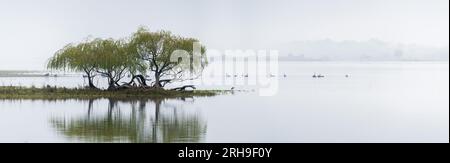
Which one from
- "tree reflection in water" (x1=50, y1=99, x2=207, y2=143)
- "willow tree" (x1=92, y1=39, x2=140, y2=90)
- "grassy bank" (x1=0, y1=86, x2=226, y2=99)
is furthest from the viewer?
"willow tree" (x1=92, y1=39, x2=140, y2=90)

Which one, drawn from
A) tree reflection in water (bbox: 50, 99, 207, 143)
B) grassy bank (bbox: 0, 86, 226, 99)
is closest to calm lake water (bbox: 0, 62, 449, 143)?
tree reflection in water (bbox: 50, 99, 207, 143)

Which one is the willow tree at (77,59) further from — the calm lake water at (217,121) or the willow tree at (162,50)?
the calm lake water at (217,121)

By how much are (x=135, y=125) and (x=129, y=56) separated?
18.8 metres

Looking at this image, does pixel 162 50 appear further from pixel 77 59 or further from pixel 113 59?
pixel 77 59

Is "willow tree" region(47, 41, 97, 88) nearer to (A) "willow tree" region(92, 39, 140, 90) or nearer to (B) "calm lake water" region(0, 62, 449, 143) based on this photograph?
(A) "willow tree" region(92, 39, 140, 90)

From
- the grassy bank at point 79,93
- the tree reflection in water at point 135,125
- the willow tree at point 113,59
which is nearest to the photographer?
the tree reflection in water at point 135,125

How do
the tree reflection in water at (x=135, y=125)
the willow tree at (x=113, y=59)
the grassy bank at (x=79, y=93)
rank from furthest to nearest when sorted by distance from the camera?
the willow tree at (x=113, y=59)
the grassy bank at (x=79, y=93)
the tree reflection in water at (x=135, y=125)

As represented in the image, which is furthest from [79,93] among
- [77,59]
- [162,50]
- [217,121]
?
[217,121]

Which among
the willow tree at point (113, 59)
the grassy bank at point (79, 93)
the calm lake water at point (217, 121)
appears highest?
the willow tree at point (113, 59)

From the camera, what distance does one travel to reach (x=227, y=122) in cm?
2548

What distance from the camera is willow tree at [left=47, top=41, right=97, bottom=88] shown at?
1622 inches

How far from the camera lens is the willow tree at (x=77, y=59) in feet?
135

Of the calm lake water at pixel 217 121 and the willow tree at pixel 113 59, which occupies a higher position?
the willow tree at pixel 113 59

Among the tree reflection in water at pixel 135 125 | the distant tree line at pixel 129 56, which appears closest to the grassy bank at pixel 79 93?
the distant tree line at pixel 129 56
